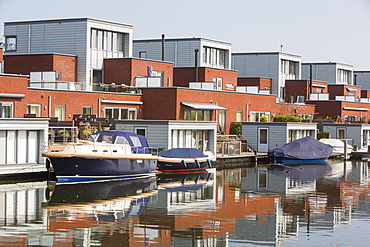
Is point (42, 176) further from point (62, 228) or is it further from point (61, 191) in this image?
point (62, 228)

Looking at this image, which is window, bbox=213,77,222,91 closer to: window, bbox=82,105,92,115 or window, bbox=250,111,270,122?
window, bbox=250,111,270,122

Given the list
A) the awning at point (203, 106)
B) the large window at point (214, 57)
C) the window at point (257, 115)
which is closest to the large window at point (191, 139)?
the awning at point (203, 106)

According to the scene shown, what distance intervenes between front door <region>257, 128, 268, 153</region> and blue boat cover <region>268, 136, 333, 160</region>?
2.29 meters

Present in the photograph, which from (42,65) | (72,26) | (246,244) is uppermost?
(72,26)

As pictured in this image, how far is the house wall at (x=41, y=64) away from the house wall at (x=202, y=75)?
1341cm

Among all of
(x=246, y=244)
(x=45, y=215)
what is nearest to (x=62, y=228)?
(x=45, y=215)

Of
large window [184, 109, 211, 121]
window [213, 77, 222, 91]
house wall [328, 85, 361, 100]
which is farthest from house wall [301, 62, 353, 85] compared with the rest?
large window [184, 109, 211, 121]

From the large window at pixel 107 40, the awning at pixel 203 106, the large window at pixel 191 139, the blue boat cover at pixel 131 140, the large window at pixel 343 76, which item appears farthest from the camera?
the large window at pixel 343 76

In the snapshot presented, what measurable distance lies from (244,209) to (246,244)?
21.5ft

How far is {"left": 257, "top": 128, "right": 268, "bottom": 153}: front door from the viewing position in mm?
48812

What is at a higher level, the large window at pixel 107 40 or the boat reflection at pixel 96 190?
the large window at pixel 107 40

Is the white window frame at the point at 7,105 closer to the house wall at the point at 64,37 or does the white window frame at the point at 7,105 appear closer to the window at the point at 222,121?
the house wall at the point at 64,37

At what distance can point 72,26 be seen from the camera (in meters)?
52.5

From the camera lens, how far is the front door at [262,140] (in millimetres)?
48812
